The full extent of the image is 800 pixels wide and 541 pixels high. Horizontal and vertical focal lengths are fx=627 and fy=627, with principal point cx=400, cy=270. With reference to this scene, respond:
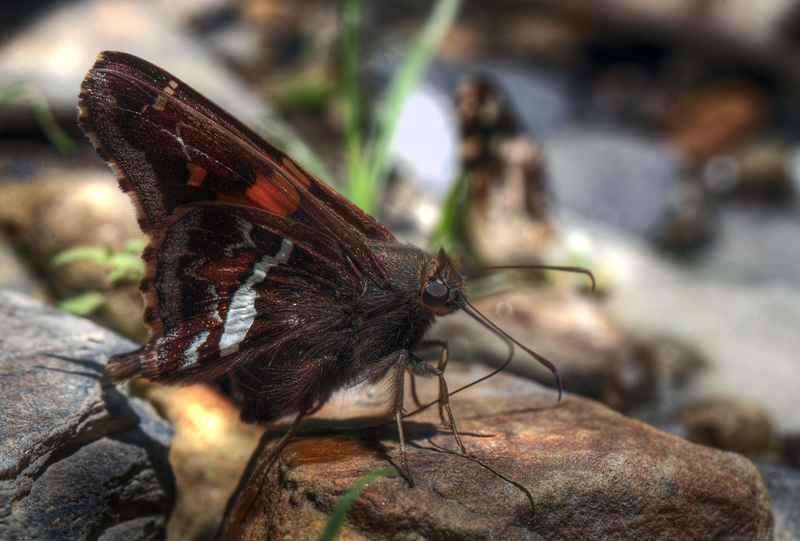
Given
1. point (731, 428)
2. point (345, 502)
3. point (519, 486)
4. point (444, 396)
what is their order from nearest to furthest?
point (345, 502) → point (519, 486) → point (444, 396) → point (731, 428)

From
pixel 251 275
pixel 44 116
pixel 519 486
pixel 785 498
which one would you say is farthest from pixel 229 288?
pixel 44 116

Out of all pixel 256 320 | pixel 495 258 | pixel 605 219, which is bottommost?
pixel 256 320

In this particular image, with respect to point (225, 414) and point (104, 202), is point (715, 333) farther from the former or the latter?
point (104, 202)

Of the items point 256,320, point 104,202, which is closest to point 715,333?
point 256,320

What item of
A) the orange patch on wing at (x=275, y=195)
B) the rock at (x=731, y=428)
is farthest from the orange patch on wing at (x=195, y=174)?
the rock at (x=731, y=428)

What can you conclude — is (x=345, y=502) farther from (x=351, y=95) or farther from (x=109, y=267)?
(x=351, y=95)

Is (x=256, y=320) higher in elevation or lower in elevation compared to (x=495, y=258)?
lower

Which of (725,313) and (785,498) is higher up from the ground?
(725,313)
